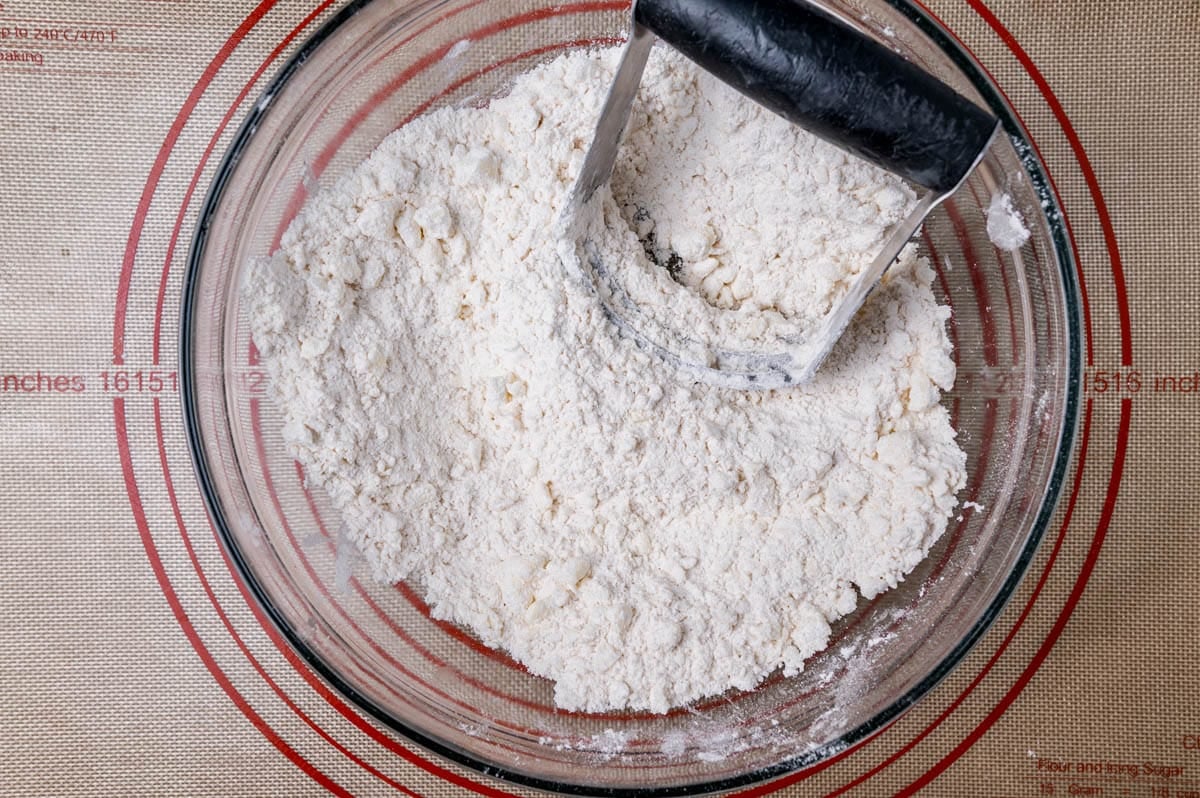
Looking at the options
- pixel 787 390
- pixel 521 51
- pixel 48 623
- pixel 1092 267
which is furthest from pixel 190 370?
pixel 1092 267

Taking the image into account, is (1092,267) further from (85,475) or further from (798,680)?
(85,475)

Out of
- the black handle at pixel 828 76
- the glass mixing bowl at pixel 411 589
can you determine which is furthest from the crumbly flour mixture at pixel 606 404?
the black handle at pixel 828 76

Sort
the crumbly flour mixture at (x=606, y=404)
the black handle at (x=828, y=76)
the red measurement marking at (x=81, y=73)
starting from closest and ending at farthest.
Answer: the black handle at (x=828, y=76) → the crumbly flour mixture at (x=606, y=404) → the red measurement marking at (x=81, y=73)

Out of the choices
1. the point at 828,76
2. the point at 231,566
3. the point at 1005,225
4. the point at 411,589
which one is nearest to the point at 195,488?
the point at 231,566

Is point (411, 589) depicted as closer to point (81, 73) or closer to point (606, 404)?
point (606, 404)

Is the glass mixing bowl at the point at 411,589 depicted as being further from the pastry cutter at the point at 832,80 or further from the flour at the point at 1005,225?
the pastry cutter at the point at 832,80

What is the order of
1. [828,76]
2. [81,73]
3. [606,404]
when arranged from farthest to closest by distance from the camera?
1. [81,73]
2. [606,404]
3. [828,76]

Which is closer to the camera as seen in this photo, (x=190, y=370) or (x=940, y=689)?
(x=190, y=370)
